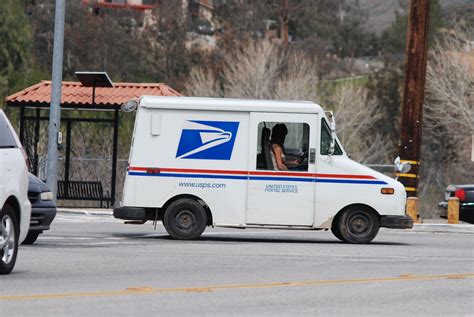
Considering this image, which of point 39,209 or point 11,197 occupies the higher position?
point 11,197

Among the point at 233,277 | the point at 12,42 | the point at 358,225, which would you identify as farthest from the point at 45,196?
the point at 12,42

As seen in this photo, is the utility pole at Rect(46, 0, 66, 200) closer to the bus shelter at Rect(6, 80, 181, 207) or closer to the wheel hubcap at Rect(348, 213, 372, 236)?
the bus shelter at Rect(6, 80, 181, 207)

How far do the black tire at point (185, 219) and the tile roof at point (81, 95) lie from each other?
10.2m

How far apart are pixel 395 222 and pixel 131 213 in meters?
4.32

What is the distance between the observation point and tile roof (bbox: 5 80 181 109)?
1249 inches

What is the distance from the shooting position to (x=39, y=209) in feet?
63.7

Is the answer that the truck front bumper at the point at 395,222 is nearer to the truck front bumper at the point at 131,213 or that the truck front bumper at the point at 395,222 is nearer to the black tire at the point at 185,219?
the black tire at the point at 185,219

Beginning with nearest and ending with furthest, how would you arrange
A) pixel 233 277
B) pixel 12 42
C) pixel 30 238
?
pixel 233 277 < pixel 30 238 < pixel 12 42

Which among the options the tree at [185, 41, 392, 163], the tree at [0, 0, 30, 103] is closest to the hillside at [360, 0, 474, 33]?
the tree at [185, 41, 392, 163]

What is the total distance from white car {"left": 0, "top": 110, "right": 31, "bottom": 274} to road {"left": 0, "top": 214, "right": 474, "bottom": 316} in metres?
0.32

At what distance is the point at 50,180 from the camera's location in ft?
98.7

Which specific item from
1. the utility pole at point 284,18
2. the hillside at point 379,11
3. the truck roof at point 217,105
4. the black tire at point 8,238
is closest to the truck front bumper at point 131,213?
the truck roof at point 217,105

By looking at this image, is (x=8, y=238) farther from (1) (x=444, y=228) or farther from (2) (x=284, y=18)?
(2) (x=284, y=18)

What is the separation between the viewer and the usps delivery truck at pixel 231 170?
2161 centimetres
